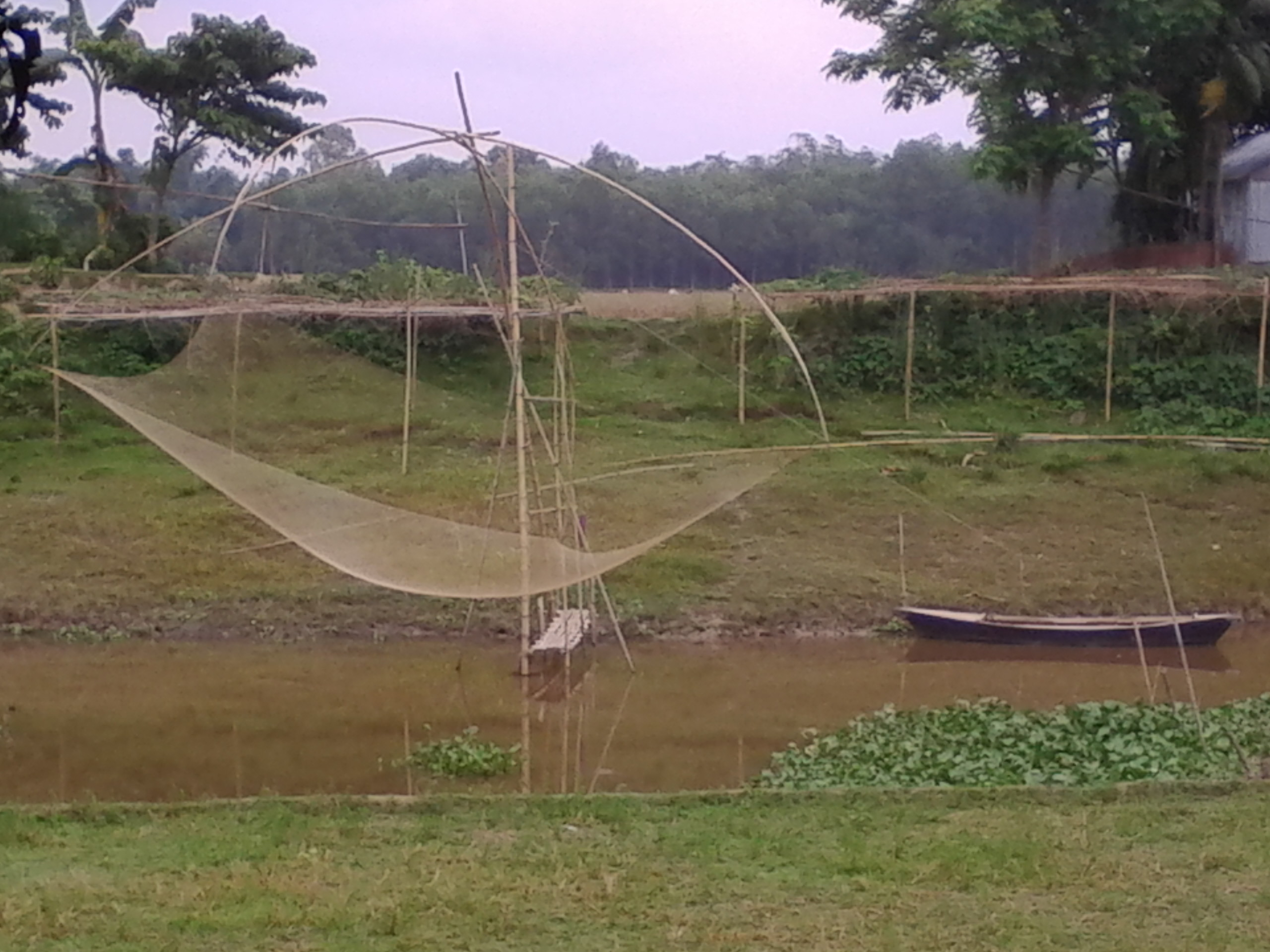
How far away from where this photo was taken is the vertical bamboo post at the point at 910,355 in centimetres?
1320

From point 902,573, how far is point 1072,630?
1.50 meters

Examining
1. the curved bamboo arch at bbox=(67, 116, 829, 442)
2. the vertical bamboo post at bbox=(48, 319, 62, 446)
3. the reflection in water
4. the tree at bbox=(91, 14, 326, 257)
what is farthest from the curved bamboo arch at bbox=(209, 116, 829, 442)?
the tree at bbox=(91, 14, 326, 257)

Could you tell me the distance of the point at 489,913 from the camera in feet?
12.5

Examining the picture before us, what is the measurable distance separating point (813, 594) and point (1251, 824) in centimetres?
531

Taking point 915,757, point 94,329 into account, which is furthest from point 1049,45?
point 915,757

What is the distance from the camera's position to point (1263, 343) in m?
12.7

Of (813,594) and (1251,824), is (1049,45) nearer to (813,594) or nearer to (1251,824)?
(813,594)

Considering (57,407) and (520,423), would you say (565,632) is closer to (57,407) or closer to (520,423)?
(520,423)

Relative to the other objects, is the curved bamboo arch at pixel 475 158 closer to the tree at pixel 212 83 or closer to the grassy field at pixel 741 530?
the grassy field at pixel 741 530

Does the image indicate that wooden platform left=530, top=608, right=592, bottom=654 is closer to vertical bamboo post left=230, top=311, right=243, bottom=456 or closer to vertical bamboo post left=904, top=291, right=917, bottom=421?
vertical bamboo post left=230, top=311, right=243, bottom=456

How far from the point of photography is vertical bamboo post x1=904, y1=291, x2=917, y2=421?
43.3 ft

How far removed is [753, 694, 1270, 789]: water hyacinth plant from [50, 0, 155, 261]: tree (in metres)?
11.4

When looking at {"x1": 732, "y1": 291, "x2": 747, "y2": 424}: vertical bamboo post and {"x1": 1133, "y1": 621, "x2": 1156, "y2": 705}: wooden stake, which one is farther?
{"x1": 732, "y1": 291, "x2": 747, "y2": 424}: vertical bamboo post

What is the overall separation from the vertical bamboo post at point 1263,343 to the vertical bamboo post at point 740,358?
4279mm
